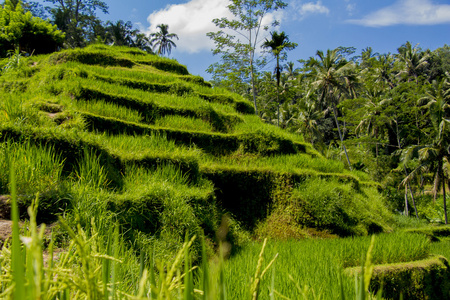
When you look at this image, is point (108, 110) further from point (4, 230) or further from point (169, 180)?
point (4, 230)

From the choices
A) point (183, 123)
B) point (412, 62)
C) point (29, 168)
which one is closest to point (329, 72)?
point (412, 62)

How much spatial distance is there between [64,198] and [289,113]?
34.9 m

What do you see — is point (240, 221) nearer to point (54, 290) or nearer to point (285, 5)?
point (54, 290)

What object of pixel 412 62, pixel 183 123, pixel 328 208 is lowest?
pixel 328 208

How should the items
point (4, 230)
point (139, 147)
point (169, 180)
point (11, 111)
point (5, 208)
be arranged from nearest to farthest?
1. point (4, 230)
2. point (5, 208)
3. point (11, 111)
4. point (169, 180)
5. point (139, 147)

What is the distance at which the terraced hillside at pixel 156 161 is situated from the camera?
342cm

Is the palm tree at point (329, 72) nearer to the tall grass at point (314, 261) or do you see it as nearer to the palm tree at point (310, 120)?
the palm tree at point (310, 120)

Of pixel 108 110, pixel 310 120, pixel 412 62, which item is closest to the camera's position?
pixel 108 110

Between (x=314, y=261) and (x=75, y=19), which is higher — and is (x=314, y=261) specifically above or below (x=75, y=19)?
below

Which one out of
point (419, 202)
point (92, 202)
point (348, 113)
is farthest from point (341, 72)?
point (92, 202)

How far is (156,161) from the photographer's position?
4832 millimetres

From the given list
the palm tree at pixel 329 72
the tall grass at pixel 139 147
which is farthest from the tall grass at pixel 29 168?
the palm tree at pixel 329 72

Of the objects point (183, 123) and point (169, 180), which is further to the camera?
point (183, 123)

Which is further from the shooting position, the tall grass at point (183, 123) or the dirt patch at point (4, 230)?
the tall grass at point (183, 123)
